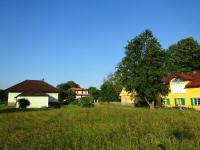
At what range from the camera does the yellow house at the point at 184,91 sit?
36.3 metres

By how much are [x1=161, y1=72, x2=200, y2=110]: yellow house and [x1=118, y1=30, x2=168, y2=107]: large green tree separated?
440cm

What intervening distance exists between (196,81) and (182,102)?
15.4 feet

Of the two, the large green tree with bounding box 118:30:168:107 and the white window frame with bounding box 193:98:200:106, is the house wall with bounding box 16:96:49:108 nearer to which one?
the large green tree with bounding box 118:30:168:107

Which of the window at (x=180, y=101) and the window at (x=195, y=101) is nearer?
the window at (x=195, y=101)

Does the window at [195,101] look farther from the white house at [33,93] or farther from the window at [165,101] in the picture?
the white house at [33,93]

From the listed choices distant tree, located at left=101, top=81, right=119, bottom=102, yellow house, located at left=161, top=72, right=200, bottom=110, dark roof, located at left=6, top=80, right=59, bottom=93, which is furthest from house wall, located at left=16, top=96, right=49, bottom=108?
yellow house, located at left=161, top=72, right=200, bottom=110

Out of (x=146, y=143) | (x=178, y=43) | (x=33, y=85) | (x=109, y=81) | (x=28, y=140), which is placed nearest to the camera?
(x=146, y=143)

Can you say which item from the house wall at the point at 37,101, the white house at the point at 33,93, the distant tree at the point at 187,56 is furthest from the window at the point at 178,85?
the house wall at the point at 37,101

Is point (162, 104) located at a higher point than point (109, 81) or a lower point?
lower

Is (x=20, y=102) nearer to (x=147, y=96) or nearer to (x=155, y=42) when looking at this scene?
(x=147, y=96)

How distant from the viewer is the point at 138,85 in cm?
3519

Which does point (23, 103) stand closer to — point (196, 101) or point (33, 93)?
point (33, 93)

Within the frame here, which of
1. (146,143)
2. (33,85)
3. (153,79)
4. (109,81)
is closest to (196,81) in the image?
(153,79)

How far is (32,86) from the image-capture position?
58125mm
